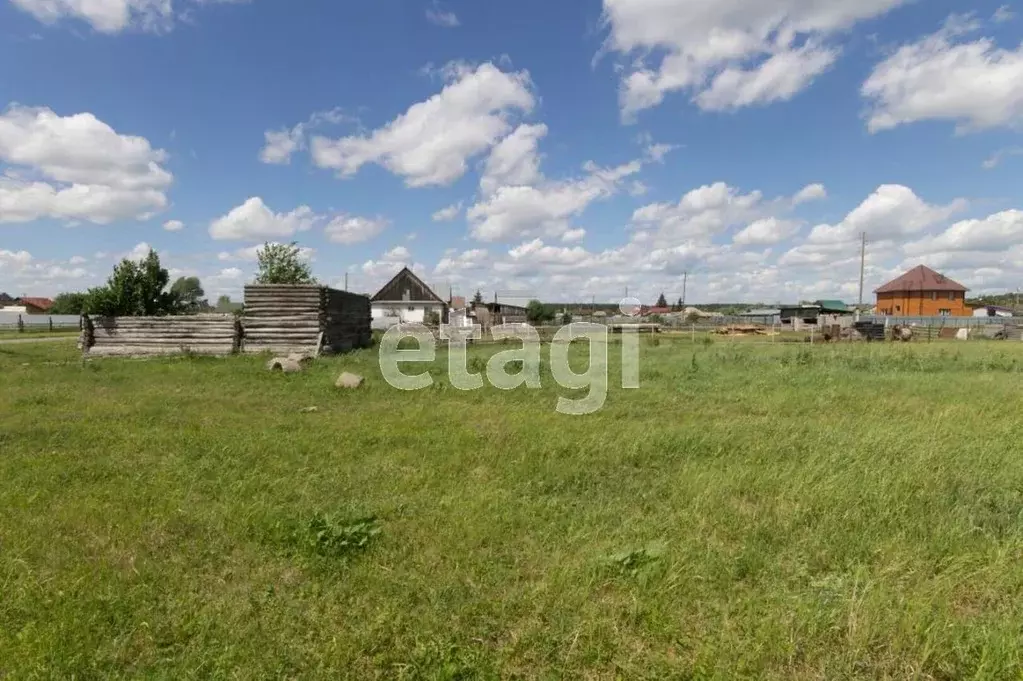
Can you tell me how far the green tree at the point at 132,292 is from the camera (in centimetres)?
2458

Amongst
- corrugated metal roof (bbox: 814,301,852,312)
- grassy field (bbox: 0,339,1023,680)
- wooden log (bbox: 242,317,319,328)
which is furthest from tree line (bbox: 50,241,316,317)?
corrugated metal roof (bbox: 814,301,852,312)

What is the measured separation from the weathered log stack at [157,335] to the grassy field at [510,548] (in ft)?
31.3

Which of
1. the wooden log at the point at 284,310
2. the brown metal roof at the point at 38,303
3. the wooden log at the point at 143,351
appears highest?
the brown metal roof at the point at 38,303

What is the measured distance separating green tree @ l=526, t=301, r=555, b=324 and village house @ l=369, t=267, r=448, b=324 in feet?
52.0

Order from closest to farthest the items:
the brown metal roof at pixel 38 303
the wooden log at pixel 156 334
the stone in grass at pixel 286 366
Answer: the stone in grass at pixel 286 366 → the wooden log at pixel 156 334 → the brown metal roof at pixel 38 303

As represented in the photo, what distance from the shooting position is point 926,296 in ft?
192

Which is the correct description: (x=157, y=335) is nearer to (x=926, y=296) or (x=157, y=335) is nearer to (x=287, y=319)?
(x=287, y=319)

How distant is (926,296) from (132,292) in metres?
70.3

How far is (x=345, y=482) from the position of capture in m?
5.13

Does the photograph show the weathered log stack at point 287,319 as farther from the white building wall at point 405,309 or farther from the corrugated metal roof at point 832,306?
the corrugated metal roof at point 832,306

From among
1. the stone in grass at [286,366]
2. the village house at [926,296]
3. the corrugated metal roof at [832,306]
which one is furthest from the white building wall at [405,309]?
the village house at [926,296]

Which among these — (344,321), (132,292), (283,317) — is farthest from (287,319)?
(132,292)

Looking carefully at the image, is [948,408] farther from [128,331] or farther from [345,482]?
[128,331]

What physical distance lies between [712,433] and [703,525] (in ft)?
9.35
